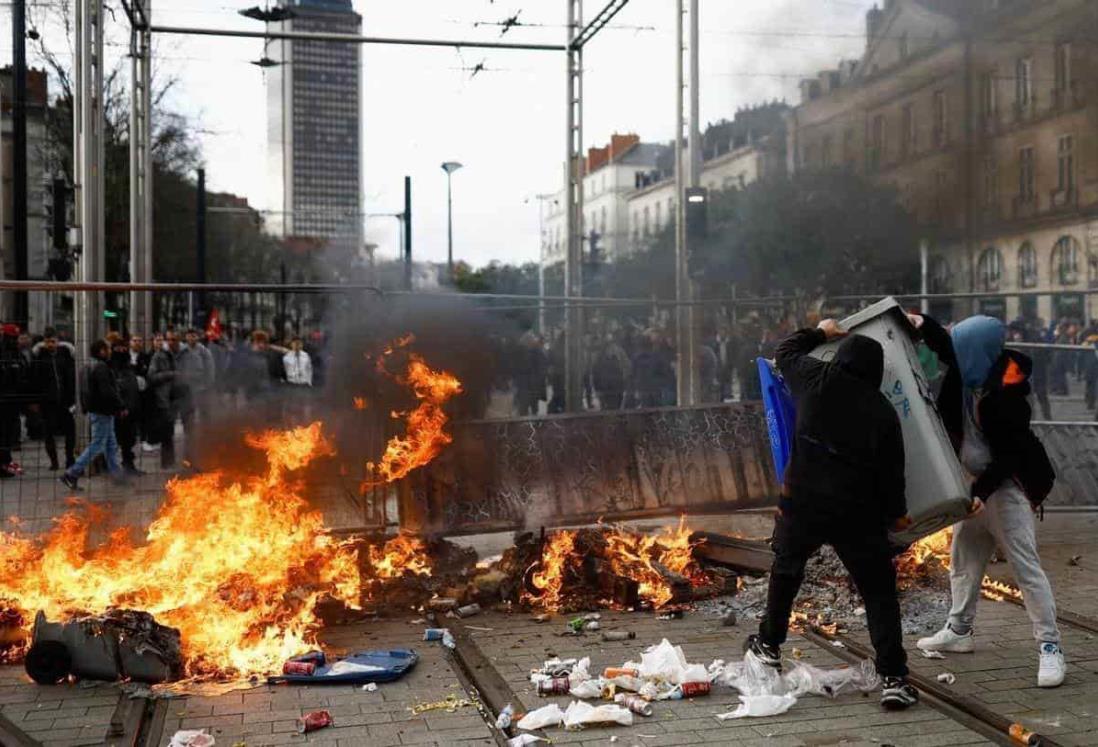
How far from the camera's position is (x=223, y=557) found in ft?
20.5

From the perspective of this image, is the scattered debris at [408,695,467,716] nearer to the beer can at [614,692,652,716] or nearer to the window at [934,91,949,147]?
the beer can at [614,692,652,716]

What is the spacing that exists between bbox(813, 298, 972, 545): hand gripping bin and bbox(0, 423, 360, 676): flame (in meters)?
3.36

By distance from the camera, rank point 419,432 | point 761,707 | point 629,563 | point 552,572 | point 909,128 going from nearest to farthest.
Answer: point 761,707
point 552,572
point 629,563
point 419,432
point 909,128

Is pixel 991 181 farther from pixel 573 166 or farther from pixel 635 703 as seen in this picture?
pixel 635 703

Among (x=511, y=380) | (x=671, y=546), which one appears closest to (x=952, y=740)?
(x=671, y=546)

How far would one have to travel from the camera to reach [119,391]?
470 inches

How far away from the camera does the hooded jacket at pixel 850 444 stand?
15.4 ft

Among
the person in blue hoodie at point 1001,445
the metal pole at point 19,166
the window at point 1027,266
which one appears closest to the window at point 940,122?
the window at point 1027,266

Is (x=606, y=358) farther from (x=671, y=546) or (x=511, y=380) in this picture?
(x=671, y=546)

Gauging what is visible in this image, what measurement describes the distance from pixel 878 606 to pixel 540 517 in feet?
10.8

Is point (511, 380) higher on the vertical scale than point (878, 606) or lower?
higher

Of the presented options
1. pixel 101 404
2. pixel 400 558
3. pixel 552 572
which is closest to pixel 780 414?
pixel 552 572

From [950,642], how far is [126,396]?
396 inches

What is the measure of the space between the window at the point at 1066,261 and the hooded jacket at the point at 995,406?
8638 mm
